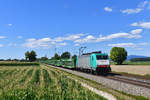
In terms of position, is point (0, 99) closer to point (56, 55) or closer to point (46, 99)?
point (46, 99)

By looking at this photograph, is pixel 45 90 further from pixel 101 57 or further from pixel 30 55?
pixel 30 55

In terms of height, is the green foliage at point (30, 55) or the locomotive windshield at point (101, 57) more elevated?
the green foliage at point (30, 55)

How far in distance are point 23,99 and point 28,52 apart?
16475cm

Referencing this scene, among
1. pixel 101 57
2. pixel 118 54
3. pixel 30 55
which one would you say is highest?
pixel 30 55

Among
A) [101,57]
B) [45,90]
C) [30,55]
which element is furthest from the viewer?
[30,55]

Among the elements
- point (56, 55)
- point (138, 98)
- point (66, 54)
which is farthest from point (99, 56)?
point (66, 54)

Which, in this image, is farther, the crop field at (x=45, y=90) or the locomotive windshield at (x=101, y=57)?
the locomotive windshield at (x=101, y=57)

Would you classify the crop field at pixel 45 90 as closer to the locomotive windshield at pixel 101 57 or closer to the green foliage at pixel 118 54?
the locomotive windshield at pixel 101 57

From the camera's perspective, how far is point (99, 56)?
1010 inches

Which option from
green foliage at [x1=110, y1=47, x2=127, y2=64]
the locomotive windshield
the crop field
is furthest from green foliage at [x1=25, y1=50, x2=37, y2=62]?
the crop field

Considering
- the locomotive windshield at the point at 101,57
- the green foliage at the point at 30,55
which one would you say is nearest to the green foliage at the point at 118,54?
the locomotive windshield at the point at 101,57

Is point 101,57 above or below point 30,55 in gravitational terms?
below

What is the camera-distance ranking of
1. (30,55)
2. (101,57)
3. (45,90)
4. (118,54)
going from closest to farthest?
(45,90) < (101,57) < (118,54) < (30,55)

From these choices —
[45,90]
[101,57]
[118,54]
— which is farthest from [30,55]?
[45,90]
